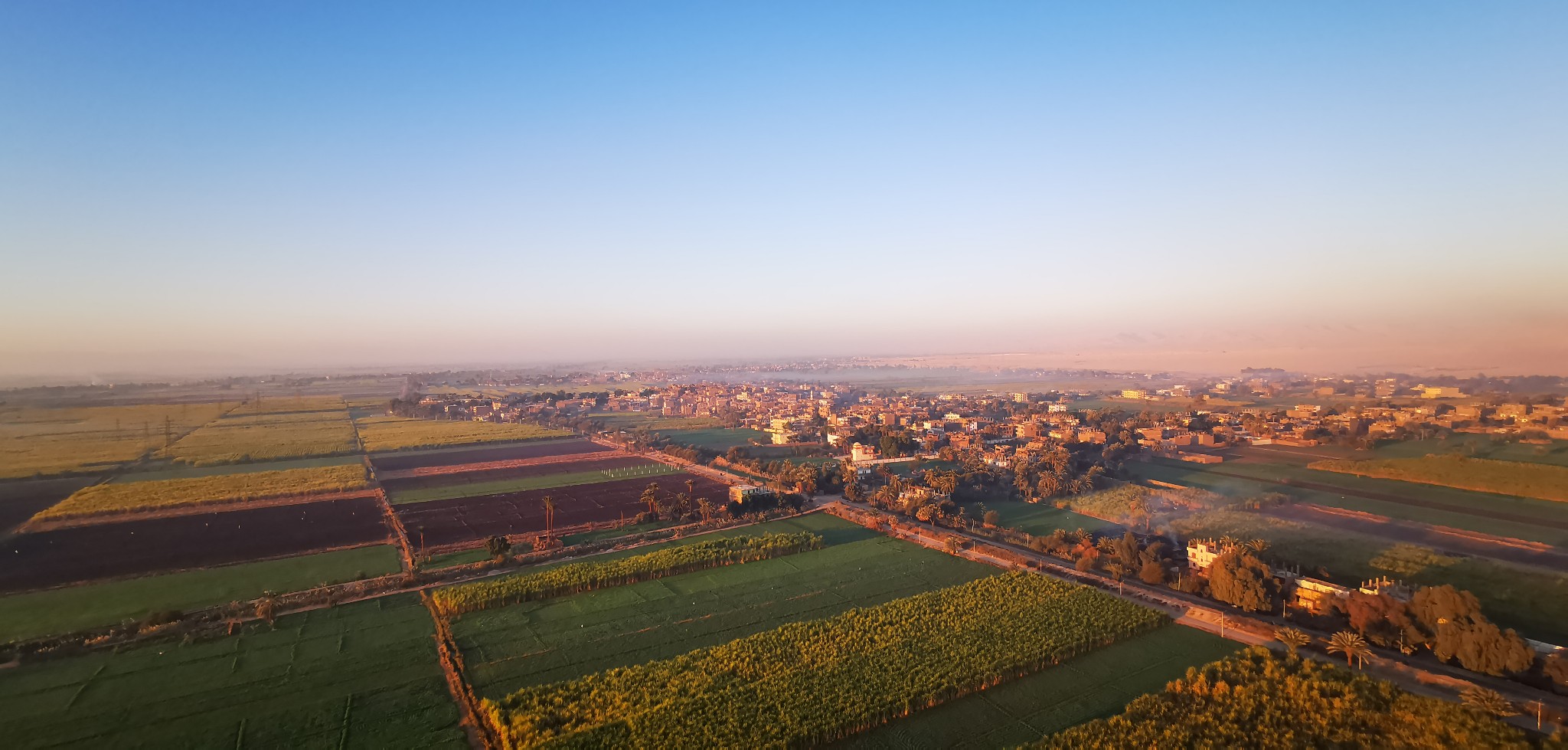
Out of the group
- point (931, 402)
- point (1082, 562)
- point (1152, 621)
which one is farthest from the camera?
point (931, 402)

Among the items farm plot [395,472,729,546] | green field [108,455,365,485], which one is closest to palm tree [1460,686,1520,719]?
farm plot [395,472,729,546]

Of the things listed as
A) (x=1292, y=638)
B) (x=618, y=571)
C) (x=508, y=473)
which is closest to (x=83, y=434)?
(x=508, y=473)

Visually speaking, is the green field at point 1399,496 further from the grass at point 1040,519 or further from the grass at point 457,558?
the grass at point 457,558

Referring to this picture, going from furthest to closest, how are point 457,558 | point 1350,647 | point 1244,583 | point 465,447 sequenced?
point 465,447
point 457,558
point 1244,583
point 1350,647

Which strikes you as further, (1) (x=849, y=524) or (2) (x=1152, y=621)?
(1) (x=849, y=524)

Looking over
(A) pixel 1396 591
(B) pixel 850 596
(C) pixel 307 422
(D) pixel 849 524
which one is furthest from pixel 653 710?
(C) pixel 307 422

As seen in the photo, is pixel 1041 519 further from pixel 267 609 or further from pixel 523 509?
pixel 267 609

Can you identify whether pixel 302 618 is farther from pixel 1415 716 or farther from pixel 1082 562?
pixel 1415 716
